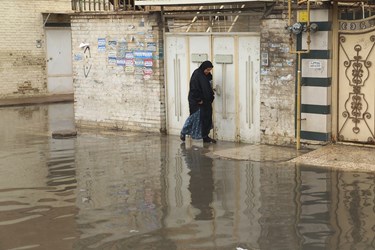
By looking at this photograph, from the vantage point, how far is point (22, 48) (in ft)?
74.3

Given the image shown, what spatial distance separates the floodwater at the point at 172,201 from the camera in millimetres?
6805

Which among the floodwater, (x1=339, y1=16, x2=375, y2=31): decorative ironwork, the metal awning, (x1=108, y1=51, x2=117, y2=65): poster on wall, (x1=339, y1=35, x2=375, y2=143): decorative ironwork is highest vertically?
the metal awning

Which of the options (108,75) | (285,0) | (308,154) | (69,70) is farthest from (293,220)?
(69,70)

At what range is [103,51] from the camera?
14648 mm

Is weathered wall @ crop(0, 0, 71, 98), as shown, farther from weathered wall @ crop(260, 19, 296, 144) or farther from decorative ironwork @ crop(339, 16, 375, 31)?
decorative ironwork @ crop(339, 16, 375, 31)

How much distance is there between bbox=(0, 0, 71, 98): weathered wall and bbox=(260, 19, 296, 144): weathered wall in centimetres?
1279

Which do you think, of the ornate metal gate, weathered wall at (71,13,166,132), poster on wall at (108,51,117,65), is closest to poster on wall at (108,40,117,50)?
weathered wall at (71,13,166,132)

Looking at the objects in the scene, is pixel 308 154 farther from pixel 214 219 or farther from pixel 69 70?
pixel 69 70

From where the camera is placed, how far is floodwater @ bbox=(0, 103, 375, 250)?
6805 mm

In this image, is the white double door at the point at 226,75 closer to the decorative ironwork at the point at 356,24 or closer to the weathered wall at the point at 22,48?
the decorative ironwork at the point at 356,24

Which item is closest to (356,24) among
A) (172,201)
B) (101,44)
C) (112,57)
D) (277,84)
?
(277,84)

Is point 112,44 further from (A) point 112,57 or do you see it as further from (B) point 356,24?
(B) point 356,24

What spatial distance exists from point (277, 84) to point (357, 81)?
141cm

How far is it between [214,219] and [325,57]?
4.59 m
